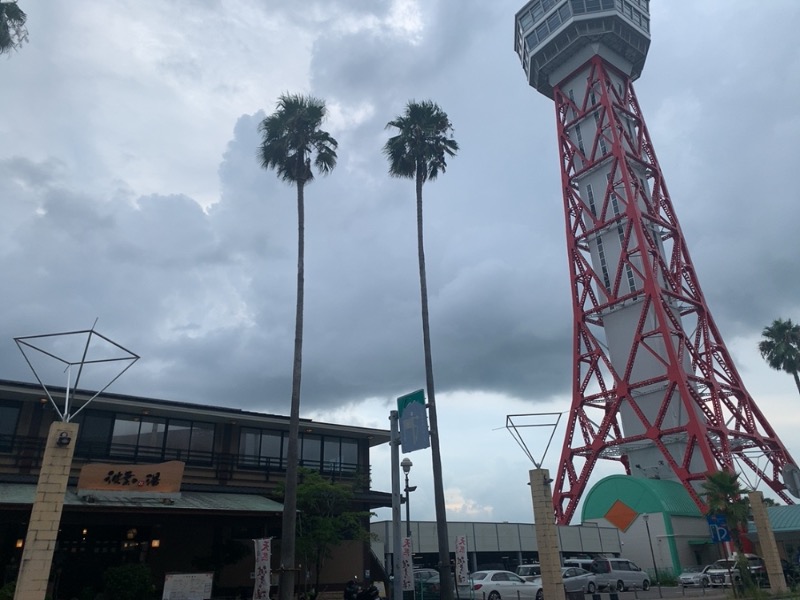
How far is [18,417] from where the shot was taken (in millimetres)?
27891

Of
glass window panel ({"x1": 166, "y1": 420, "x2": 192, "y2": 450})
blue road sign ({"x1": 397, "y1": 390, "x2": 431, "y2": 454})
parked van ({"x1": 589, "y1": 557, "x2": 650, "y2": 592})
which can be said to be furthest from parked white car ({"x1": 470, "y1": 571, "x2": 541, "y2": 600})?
glass window panel ({"x1": 166, "y1": 420, "x2": 192, "y2": 450})

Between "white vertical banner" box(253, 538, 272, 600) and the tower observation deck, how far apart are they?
36547 mm

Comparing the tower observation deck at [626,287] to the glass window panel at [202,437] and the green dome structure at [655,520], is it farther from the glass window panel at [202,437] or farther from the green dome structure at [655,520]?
the glass window panel at [202,437]

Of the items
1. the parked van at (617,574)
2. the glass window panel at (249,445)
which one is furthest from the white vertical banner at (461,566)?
the glass window panel at (249,445)

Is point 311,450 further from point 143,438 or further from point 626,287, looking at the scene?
point 626,287

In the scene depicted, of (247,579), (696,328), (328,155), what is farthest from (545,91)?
(247,579)

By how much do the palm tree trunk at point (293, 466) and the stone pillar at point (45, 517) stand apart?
886 centimetres

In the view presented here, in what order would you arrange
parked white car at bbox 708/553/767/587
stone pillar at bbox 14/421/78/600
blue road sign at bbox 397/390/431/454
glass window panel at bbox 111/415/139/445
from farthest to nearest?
1. parked white car at bbox 708/553/767/587
2. glass window panel at bbox 111/415/139/445
3. blue road sign at bbox 397/390/431/454
4. stone pillar at bbox 14/421/78/600

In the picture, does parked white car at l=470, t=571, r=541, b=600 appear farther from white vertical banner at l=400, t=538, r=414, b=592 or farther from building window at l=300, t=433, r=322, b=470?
building window at l=300, t=433, r=322, b=470

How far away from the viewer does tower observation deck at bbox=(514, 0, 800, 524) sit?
5494 cm

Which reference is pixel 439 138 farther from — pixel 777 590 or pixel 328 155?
pixel 777 590

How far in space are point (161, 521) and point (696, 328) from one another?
51582mm

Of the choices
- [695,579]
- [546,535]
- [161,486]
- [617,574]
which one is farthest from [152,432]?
[695,579]

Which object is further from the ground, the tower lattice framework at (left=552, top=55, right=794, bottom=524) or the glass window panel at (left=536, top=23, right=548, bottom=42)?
the glass window panel at (left=536, top=23, right=548, bottom=42)
